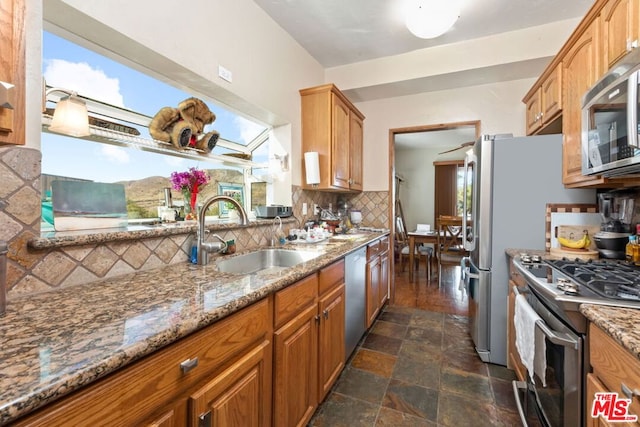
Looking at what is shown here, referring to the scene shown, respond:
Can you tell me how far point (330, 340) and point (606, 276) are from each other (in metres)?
1.37

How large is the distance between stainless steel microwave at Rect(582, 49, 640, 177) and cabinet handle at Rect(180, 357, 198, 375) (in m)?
1.63

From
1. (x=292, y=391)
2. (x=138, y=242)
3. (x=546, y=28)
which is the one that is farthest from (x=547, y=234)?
(x=138, y=242)

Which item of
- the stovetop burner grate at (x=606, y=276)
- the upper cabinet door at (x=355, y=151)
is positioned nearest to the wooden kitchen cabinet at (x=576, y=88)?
the stovetop burner grate at (x=606, y=276)

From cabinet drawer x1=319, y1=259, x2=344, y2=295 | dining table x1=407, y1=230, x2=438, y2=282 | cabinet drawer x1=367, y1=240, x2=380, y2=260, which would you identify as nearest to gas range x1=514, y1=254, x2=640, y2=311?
cabinet drawer x1=319, y1=259, x2=344, y2=295

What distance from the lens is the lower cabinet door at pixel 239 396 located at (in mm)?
787

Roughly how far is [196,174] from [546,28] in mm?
3096

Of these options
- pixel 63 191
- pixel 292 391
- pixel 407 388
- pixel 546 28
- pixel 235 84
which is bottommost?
pixel 407 388

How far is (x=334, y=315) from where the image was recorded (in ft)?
5.61

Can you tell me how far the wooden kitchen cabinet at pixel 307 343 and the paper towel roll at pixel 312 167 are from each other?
39.4 inches

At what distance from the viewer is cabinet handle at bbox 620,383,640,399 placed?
2.29 feet

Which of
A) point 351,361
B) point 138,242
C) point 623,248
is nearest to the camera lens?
point 138,242

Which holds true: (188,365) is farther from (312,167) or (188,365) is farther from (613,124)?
(312,167)

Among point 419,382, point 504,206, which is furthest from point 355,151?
point 419,382

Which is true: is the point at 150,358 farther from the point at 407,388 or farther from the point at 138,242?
the point at 407,388
